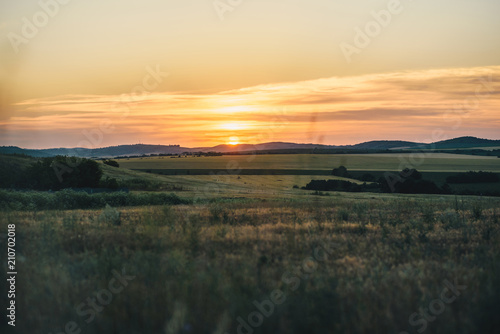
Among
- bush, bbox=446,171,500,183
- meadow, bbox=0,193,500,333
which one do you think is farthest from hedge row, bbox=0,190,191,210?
bush, bbox=446,171,500,183

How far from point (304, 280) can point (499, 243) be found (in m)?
6.40

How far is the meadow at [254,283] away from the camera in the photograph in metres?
6.77

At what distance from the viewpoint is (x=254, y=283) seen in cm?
794

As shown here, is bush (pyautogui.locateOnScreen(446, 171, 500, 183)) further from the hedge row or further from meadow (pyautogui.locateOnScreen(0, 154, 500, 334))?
meadow (pyautogui.locateOnScreen(0, 154, 500, 334))

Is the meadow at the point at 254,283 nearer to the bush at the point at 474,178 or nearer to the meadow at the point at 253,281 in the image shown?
the meadow at the point at 253,281

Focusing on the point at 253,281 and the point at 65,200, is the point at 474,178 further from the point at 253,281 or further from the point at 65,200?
the point at 253,281

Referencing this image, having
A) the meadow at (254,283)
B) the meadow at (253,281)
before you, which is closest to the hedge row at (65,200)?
the meadow at (253,281)

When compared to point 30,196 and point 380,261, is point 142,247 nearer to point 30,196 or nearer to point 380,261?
point 380,261

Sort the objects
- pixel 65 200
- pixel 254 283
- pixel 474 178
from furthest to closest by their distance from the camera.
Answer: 1. pixel 474 178
2. pixel 65 200
3. pixel 254 283

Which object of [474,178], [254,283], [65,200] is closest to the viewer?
[254,283]

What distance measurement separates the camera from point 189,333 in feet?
21.4

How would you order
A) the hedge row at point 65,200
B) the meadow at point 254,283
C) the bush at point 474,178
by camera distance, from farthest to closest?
the bush at point 474,178 → the hedge row at point 65,200 → the meadow at point 254,283

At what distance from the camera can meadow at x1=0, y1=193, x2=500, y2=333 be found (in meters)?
6.77

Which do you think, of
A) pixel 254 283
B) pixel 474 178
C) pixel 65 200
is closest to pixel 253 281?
pixel 254 283
